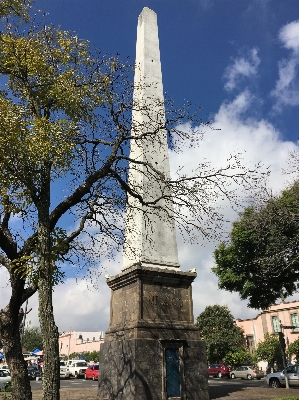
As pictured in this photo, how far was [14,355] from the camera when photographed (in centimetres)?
657

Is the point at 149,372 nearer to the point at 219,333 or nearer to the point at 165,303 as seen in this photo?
the point at 165,303

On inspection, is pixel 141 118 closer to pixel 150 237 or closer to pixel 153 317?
pixel 150 237

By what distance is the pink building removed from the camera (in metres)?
33.7

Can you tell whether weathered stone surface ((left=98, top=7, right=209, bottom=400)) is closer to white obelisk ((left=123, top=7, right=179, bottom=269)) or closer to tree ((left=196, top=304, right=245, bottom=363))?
white obelisk ((left=123, top=7, right=179, bottom=269))

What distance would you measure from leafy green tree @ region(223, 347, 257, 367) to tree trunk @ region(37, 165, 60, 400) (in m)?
30.9

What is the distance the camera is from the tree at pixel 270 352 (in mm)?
31688

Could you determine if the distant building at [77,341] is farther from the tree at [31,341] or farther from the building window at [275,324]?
the building window at [275,324]

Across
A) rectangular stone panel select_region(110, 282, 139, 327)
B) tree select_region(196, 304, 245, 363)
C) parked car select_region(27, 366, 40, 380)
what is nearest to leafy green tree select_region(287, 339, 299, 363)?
tree select_region(196, 304, 245, 363)

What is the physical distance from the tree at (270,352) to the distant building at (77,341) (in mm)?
30623

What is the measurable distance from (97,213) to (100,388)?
6.54 meters

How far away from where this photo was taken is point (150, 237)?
465 inches

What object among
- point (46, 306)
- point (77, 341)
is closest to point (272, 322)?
point (46, 306)

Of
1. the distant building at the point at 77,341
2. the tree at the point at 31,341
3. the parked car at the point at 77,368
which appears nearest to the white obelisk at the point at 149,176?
the parked car at the point at 77,368

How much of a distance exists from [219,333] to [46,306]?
1237 inches
